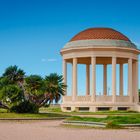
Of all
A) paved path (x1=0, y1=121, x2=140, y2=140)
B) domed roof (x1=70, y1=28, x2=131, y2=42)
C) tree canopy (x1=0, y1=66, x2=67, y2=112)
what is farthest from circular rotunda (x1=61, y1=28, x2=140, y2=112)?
paved path (x1=0, y1=121, x2=140, y2=140)

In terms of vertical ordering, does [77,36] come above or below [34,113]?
above

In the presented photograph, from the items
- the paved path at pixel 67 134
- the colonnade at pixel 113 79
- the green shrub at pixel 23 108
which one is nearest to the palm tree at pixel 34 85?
the green shrub at pixel 23 108

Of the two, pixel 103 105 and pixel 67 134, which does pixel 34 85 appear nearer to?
pixel 103 105

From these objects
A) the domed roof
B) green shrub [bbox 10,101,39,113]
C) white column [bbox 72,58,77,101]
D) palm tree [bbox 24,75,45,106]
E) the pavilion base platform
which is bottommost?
green shrub [bbox 10,101,39,113]

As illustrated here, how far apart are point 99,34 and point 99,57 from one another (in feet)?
16.0

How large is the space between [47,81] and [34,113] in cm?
494

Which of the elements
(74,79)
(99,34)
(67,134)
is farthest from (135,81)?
(67,134)

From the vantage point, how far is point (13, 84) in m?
59.7

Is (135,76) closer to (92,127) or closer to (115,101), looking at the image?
(115,101)

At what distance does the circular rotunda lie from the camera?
84.8 metres

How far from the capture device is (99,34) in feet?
289

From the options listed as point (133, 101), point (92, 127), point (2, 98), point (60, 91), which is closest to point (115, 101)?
point (133, 101)

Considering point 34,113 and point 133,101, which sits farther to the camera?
point 133,101

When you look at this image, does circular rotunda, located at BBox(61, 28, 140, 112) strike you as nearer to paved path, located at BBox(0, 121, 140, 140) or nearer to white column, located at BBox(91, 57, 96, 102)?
white column, located at BBox(91, 57, 96, 102)
